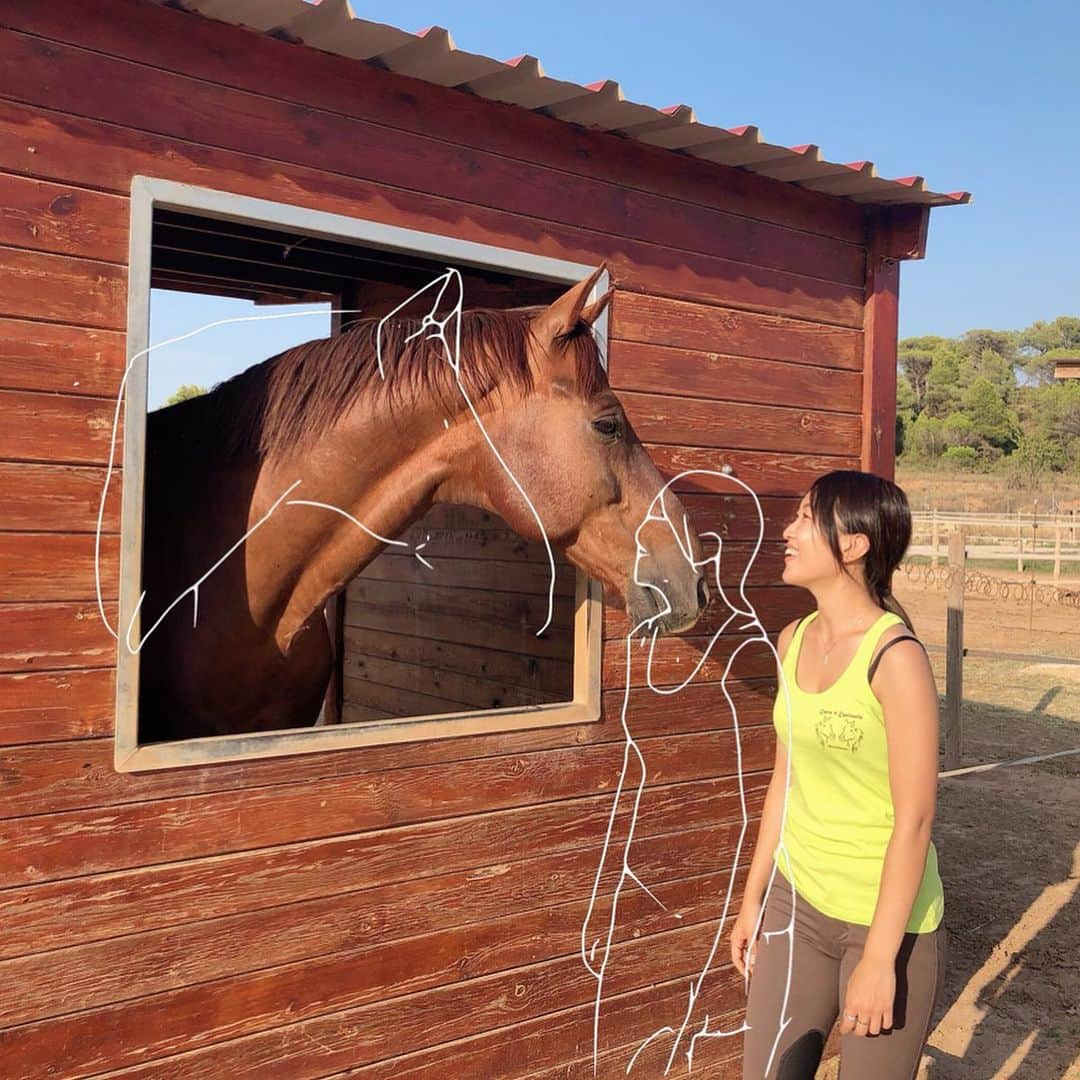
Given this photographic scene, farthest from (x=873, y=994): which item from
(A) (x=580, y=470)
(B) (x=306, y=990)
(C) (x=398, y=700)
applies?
(C) (x=398, y=700)

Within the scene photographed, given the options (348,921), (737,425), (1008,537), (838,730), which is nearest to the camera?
(838,730)

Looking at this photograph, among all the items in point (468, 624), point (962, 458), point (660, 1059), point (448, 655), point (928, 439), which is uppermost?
point (928, 439)

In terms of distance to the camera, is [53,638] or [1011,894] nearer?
[53,638]

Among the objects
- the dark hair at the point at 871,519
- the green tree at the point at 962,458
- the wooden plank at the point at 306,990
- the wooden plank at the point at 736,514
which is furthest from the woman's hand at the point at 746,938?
Answer: the green tree at the point at 962,458

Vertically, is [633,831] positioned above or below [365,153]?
below

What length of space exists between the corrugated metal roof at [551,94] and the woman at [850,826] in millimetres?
1254

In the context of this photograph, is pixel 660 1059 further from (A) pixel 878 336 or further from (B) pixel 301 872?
(A) pixel 878 336

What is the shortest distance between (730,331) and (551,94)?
3.10 feet

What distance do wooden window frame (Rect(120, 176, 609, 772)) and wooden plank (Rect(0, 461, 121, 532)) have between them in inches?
1.7

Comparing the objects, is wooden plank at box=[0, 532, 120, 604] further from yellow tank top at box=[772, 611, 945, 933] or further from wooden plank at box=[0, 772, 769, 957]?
yellow tank top at box=[772, 611, 945, 933]

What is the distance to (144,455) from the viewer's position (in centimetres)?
197

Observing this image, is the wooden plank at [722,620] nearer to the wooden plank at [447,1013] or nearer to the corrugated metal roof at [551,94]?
the wooden plank at [447,1013]

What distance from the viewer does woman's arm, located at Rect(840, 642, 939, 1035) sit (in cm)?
152

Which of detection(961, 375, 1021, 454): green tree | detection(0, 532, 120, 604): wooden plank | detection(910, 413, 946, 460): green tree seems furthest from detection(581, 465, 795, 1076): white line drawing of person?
detection(961, 375, 1021, 454): green tree
